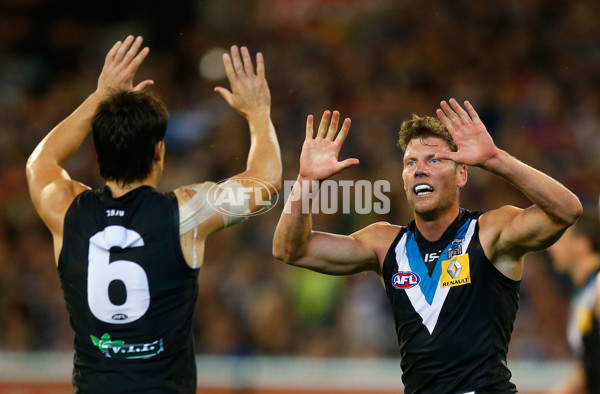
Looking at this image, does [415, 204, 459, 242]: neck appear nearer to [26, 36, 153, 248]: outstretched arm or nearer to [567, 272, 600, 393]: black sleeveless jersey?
[26, 36, 153, 248]: outstretched arm

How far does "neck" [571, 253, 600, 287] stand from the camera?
6.46 meters

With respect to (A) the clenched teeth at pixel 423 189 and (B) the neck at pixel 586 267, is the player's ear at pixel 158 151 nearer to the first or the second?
(A) the clenched teeth at pixel 423 189

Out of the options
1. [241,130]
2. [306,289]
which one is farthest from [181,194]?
[241,130]

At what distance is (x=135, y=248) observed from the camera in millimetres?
3768

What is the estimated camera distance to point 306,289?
8656mm

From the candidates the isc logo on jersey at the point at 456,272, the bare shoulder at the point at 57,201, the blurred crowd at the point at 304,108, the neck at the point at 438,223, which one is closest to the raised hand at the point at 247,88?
the bare shoulder at the point at 57,201

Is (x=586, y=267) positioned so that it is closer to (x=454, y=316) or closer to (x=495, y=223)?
(x=495, y=223)

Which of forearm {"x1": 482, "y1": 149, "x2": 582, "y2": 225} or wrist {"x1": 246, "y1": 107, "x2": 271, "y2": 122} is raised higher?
wrist {"x1": 246, "y1": 107, "x2": 271, "y2": 122}

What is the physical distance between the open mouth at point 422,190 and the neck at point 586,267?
8.29 ft

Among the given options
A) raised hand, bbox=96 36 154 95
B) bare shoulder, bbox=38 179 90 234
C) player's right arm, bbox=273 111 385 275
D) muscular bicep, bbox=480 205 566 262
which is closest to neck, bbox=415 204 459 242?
muscular bicep, bbox=480 205 566 262

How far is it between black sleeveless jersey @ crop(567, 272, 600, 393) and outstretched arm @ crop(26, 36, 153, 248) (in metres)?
3.64

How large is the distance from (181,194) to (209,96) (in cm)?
700

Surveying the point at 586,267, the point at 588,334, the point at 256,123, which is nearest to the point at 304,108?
the point at 586,267

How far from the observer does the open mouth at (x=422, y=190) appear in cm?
446
